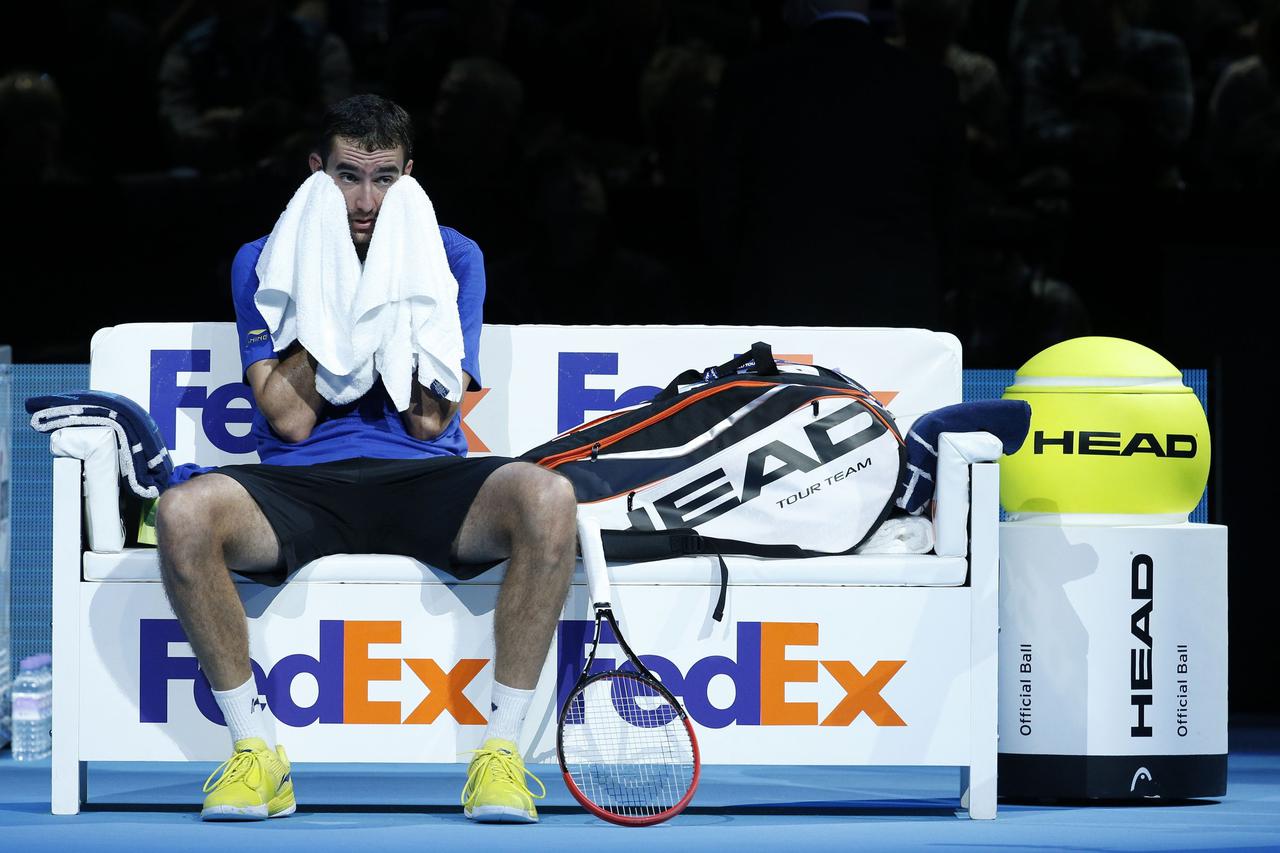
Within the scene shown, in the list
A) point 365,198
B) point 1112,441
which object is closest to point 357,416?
point 365,198

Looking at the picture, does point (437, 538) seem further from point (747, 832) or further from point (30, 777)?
point (30, 777)

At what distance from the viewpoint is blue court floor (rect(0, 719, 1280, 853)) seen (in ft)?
8.58

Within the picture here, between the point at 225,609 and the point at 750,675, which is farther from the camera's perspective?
the point at 750,675

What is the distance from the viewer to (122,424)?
113 inches

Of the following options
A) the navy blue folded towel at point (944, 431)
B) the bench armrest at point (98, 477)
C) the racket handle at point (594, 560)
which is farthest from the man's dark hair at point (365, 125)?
the navy blue folded towel at point (944, 431)

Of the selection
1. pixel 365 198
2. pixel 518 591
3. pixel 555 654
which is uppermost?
pixel 365 198

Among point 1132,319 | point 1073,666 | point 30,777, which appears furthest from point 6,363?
point 1132,319

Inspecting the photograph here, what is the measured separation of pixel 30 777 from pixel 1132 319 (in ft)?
9.06

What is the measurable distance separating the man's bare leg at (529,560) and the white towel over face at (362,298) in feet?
0.96

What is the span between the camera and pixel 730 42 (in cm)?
545

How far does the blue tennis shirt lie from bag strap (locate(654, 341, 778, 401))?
33cm

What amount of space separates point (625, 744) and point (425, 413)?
2.15ft

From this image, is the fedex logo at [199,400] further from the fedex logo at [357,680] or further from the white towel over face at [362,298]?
the fedex logo at [357,680]

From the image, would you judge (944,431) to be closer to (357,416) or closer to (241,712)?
(357,416)
